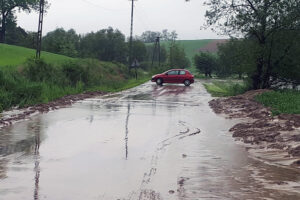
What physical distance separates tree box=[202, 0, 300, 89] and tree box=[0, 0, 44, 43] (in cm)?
6213

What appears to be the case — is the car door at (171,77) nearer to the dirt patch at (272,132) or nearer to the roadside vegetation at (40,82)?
the roadside vegetation at (40,82)

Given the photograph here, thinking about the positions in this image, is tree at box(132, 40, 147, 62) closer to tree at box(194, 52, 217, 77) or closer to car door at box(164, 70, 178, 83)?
tree at box(194, 52, 217, 77)

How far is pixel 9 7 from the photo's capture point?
83500 millimetres

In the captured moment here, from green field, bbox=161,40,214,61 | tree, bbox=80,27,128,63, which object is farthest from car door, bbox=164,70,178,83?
green field, bbox=161,40,214,61

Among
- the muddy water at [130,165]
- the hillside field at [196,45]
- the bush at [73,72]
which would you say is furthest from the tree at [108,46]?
the muddy water at [130,165]

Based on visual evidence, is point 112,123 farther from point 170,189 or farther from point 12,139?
point 170,189

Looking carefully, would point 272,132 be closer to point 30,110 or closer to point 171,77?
point 30,110

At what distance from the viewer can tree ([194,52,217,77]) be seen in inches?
3403

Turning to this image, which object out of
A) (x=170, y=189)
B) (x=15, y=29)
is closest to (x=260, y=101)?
(x=170, y=189)

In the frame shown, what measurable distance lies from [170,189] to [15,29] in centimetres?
9138

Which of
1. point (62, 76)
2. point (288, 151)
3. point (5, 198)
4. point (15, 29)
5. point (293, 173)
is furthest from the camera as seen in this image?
point (15, 29)

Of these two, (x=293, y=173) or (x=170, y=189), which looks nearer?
(x=170, y=189)

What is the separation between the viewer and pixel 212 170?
7.57 m

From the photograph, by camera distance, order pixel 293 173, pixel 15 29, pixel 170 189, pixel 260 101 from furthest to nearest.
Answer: pixel 15 29 → pixel 260 101 → pixel 293 173 → pixel 170 189
